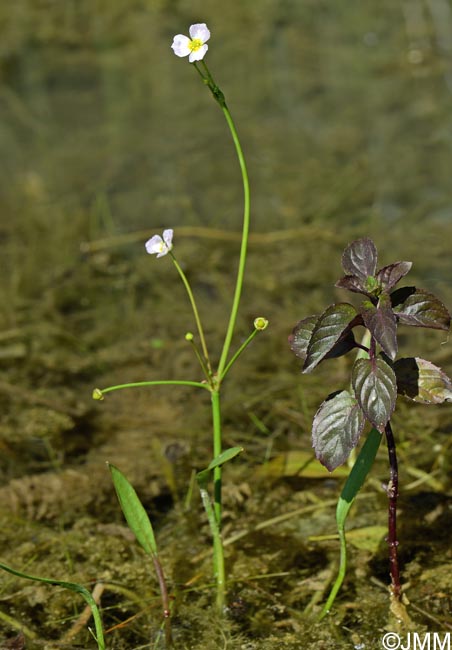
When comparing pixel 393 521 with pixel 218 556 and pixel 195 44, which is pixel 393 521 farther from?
pixel 195 44

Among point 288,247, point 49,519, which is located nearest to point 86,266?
point 288,247

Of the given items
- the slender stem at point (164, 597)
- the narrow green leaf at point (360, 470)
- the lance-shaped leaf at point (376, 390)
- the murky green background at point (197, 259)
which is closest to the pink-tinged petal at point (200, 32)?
the lance-shaped leaf at point (376, 390)

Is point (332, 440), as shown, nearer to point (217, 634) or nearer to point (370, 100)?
point (217, 634)

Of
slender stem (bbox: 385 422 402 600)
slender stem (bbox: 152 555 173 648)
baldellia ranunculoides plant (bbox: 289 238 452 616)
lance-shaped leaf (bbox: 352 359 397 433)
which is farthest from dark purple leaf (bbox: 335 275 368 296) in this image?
slender stem (bbox: 152 555 173 648)

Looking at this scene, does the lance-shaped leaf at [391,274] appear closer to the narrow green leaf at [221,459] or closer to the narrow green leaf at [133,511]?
the narrow green leaf at [221,459]

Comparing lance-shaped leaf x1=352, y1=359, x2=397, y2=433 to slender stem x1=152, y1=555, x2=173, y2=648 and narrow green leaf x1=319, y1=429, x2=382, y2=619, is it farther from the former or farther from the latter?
slender stem x1=152, y1=555, x2=173, y2=648

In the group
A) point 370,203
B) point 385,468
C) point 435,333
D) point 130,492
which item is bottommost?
point 130,492

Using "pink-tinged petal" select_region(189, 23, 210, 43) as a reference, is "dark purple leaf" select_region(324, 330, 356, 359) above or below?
below
